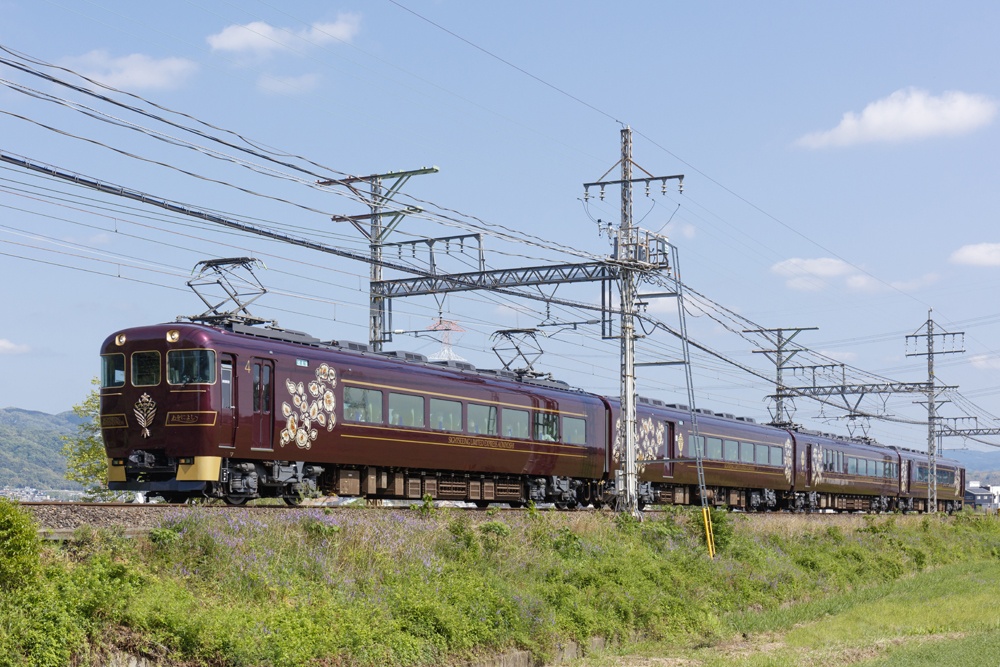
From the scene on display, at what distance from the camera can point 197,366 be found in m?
20.5

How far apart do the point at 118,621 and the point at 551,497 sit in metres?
19.9

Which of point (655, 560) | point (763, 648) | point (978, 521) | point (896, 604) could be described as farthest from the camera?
point (978, 521)

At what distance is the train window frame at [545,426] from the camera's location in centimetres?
3017

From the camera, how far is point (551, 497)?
31.5m

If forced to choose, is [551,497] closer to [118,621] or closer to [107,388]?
[107,388]

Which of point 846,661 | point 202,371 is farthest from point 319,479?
point 846,661

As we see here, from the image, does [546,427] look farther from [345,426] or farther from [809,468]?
[809,468]

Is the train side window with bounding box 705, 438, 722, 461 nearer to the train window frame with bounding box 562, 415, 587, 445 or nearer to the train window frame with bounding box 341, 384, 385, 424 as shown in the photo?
the train window frame with bounding box 562, 415, 587, 445

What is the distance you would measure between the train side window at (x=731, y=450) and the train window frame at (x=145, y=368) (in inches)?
952

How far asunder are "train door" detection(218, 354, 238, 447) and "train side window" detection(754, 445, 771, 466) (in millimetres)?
26859

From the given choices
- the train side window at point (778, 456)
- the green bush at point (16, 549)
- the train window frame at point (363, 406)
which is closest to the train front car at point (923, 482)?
the train side window at point (778, 456)

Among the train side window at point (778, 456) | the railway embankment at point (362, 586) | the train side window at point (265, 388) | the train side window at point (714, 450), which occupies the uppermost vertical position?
the train side window at point (265, 388)

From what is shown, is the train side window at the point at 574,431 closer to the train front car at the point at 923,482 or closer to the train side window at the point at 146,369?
the train side window at the point at 146,369

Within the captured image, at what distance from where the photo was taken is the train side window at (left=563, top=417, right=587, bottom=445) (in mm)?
31594
